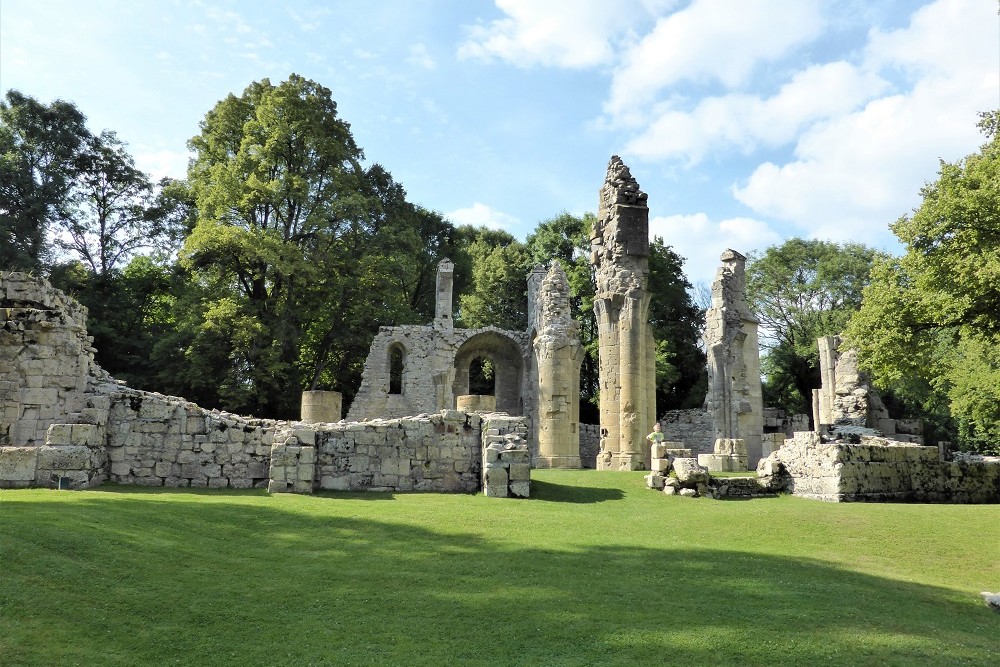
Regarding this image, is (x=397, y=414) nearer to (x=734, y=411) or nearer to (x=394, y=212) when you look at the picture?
(x=394, y=212)

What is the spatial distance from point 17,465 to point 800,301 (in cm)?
3972

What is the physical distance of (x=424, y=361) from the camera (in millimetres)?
30062

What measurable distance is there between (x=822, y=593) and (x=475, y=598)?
323 cm

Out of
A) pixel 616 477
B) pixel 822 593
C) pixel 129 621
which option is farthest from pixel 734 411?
pixel 129 621

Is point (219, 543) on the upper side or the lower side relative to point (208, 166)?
lower

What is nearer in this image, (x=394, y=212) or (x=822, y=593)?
(x=822, y=593)

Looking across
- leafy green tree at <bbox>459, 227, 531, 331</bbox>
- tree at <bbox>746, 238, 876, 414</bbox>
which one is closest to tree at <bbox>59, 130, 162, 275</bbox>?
leafy green tree at <bbox>459, 227, 531, 331</bbox>

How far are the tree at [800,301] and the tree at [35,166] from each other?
34.4 metres

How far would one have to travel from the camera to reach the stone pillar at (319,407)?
17.5m

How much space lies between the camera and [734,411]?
23406 millimetres

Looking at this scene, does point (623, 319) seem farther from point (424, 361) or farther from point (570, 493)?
point (424, 361)

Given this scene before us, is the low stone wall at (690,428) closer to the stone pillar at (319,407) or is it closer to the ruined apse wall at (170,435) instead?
the stone pillar at (319,407)

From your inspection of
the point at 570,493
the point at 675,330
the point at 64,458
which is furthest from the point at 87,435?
the point at 675,330

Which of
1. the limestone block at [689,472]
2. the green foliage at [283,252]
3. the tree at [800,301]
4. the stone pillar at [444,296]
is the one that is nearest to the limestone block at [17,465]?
the limestone block at [689,472]
